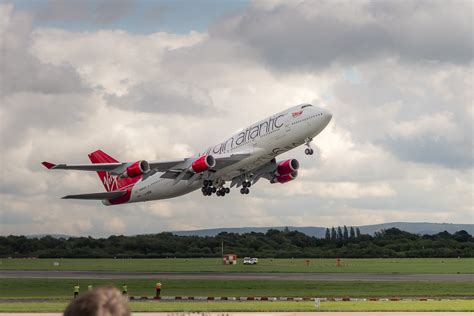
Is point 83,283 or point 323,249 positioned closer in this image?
point 83,283

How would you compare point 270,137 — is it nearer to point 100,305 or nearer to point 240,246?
point 100,305

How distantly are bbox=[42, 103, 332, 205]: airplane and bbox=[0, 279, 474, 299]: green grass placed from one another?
9717 mm

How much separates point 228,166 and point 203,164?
8.99 feet

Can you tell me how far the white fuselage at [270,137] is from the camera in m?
61.1

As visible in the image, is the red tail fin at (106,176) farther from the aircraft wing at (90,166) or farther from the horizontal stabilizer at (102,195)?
the aircraft wing at (90,166)

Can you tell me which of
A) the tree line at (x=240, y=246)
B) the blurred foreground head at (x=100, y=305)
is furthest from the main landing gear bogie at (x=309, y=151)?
the tree line at (x=240, y=246)

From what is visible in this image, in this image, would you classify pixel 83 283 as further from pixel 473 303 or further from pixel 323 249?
pixel 323 249

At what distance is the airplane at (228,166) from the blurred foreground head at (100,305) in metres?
56.2

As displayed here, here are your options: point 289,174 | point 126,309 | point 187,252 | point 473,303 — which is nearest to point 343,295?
point 473,303

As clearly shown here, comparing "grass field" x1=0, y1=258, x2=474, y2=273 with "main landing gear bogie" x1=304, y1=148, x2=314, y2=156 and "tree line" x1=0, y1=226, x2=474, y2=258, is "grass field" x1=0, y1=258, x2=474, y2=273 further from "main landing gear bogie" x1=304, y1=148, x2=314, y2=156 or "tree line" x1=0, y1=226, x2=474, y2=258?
"main landing gear bogie" x1=304, y1=148, x2=314, y2=156

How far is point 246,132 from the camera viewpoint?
2628 inches

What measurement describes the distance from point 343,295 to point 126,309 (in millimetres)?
51834

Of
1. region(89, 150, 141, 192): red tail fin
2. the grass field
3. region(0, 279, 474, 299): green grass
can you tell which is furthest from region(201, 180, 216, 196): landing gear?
the grass field

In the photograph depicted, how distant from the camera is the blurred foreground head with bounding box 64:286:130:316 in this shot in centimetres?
332
